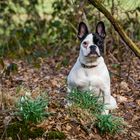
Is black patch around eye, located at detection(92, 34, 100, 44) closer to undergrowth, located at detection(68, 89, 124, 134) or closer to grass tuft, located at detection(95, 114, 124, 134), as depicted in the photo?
undergrowth, located at detection(68, 89, 124, 134)

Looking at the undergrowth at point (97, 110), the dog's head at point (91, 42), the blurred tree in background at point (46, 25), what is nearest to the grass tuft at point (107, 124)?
the undergrowth at point (97, 110)

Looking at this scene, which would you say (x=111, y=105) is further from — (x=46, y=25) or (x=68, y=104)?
(x=46, y=25)

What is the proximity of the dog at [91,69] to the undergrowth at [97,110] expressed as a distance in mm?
132

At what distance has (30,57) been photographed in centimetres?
1015

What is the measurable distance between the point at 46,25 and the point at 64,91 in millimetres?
4435

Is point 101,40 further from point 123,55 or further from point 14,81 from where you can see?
point 123,55

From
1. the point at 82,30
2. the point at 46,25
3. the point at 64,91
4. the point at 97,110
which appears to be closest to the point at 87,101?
the point at 97,110

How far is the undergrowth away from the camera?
19.3 feet

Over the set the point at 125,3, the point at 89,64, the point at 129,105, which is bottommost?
the point at 129,105

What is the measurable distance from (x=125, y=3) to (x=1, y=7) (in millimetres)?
6284

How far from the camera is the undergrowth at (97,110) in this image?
589 cm

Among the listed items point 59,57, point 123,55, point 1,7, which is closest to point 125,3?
point 123,55

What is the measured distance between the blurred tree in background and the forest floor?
27.4 inches

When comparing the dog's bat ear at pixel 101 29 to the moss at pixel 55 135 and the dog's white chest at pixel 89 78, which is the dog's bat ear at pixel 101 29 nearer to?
the dog's white chest at pixel 89 78
